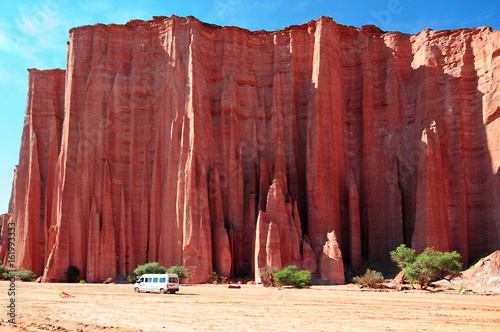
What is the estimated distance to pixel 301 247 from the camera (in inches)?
1544

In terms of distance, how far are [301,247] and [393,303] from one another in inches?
741

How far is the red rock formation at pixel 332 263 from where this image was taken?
36.4 metres

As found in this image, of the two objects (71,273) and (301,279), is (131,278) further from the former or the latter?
(301,279)

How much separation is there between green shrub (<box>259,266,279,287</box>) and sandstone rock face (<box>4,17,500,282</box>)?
133 cm

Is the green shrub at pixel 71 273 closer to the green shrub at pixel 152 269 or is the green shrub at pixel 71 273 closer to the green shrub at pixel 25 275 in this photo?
the green shrub at pixel 25 275

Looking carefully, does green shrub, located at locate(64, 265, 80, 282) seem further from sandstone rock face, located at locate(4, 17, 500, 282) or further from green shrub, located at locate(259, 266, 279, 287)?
green shrub, located at locate(259, 266, 279, 287)

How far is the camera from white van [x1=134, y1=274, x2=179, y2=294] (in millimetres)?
25672

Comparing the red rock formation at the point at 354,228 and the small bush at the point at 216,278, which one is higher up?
the red rock formation at the point at 354,228

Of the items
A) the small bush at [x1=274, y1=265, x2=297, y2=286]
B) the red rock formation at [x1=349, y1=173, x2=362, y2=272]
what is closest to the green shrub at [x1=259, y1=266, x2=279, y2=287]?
the small bush at [x1=274, y1=265, x2=297, y2=286]

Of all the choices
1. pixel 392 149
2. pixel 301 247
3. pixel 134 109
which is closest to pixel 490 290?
pixel 301 247

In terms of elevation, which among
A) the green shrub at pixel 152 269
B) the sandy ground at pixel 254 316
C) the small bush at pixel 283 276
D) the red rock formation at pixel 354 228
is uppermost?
the red rock formation at pixel 354 228

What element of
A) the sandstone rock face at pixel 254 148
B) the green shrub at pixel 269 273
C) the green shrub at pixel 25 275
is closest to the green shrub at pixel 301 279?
the green shrub at pixel 269 273

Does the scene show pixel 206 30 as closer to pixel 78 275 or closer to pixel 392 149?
pixel 392 149

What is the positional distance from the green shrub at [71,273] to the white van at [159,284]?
54.5 ft
